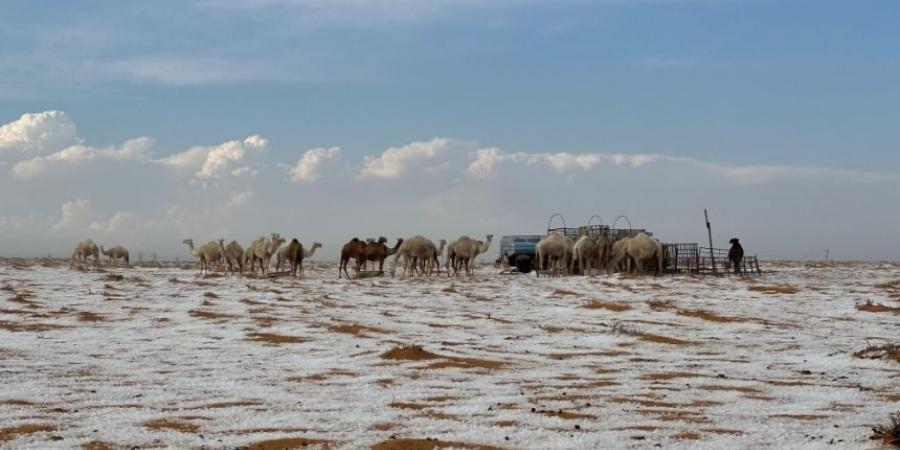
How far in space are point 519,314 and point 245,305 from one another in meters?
6.67

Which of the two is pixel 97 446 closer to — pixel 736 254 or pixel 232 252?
pixel 232 252

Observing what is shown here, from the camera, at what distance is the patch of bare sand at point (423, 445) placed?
709cm

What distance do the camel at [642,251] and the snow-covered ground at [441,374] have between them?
16743 millimetres

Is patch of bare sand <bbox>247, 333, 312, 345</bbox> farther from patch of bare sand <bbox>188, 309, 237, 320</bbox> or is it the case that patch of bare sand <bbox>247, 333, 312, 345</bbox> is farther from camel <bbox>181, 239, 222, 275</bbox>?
camel <bbox>181, 239, 222, 275</bbox>

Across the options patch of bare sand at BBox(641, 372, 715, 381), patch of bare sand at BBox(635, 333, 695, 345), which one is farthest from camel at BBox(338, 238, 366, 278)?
patch of bare sand at BBox(641, 372, 715, 381)

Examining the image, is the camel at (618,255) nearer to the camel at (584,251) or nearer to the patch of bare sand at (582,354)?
the camel at (584,251)

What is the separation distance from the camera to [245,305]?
22.5 meters

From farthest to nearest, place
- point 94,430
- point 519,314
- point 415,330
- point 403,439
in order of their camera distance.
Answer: point 519,314, point 415,330, point 94,430, point 403,439

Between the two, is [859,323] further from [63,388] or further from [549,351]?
[63,388]

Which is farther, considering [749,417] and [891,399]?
[891,399]

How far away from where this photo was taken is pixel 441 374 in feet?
37.1

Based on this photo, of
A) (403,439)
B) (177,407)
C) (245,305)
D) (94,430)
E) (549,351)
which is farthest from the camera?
(245,305)

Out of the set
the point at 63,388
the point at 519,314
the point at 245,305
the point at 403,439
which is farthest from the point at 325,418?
the point at 245,305

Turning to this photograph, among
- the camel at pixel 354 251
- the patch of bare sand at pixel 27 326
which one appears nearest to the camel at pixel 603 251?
the camel at pixel 354 251
